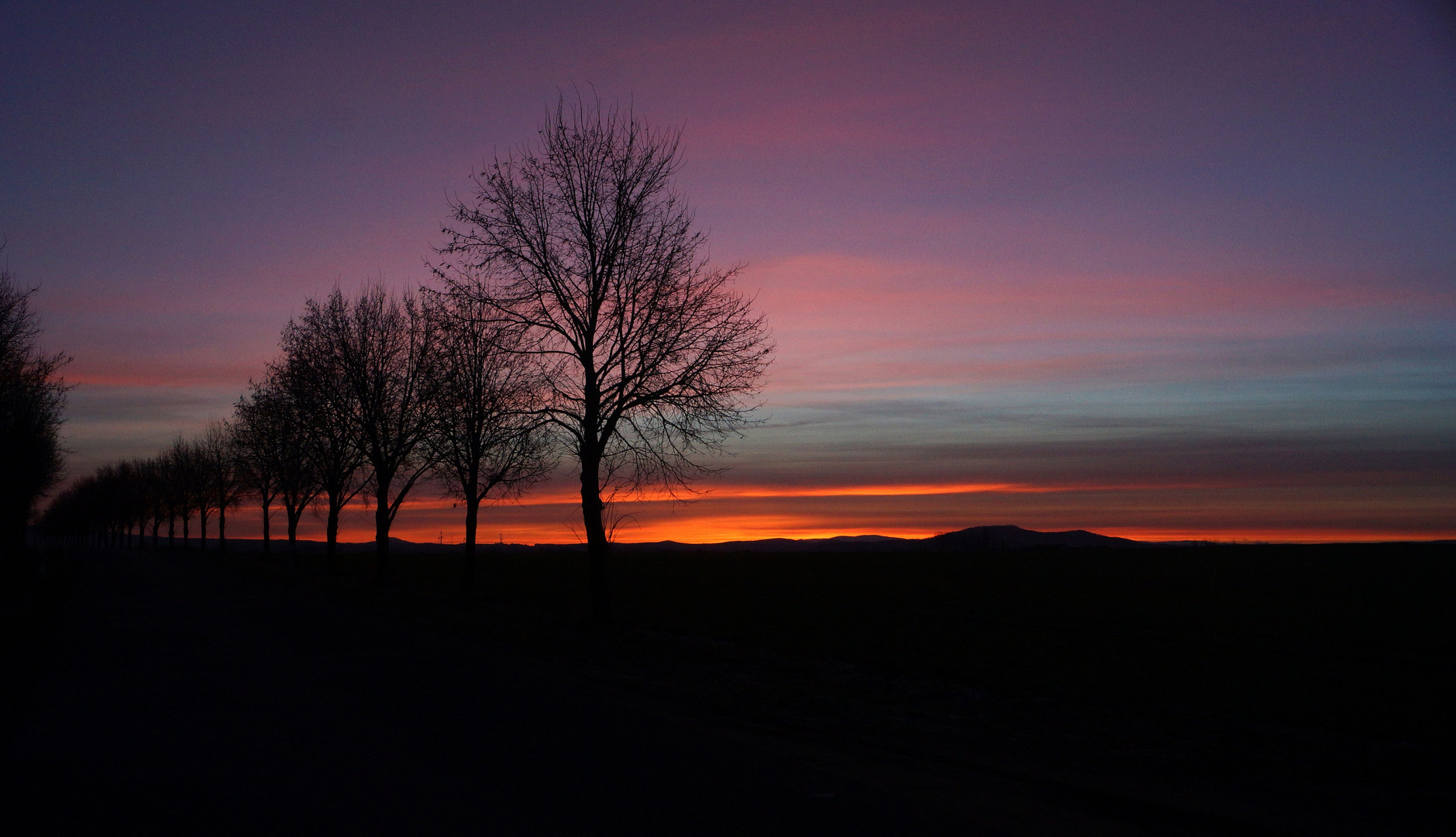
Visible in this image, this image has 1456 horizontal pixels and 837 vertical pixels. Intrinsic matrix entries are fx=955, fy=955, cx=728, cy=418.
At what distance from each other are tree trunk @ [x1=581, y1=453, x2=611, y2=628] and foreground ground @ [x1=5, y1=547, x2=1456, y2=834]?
88cm

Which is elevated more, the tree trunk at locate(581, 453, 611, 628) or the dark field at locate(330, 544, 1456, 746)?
the tree trunk at locate(581, 453, 611, 628)

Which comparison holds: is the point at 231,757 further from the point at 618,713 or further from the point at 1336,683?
the point at 1336,683

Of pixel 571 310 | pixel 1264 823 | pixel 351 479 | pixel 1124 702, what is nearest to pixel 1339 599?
pixel 1124 702

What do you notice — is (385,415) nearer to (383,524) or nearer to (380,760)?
(383,524)

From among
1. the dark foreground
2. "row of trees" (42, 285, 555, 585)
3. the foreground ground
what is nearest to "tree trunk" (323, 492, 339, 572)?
"row of trees" (42, 285, 555, 585)

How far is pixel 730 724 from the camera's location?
1181 centimetres

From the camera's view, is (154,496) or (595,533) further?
(154,496)

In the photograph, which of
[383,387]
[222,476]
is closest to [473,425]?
[383,387]

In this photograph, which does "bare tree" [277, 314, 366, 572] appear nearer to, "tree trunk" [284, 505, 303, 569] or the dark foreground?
"tree trunk" [284, 505, 303, 569]

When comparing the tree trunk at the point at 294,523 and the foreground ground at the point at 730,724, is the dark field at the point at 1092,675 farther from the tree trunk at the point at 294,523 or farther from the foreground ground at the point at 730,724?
the tree trunk at the point at 294,523

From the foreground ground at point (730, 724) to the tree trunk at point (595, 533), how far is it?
34.7 inches

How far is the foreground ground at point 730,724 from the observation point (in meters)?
7.93

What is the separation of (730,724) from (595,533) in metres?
13.5

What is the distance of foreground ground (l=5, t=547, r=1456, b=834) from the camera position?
7930 millimetres
